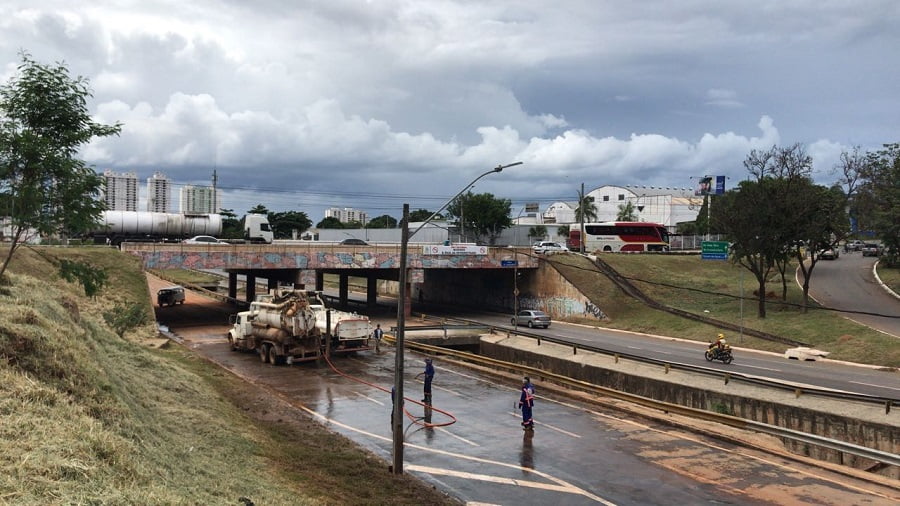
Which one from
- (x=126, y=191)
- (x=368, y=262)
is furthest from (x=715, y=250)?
(x=126, y=191)

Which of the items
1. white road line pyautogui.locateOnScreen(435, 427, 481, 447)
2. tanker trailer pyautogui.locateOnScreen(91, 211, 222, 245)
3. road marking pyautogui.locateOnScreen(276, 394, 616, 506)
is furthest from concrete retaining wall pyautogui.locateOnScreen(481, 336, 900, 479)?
tanker trailer pyautogui.locateOnScreen(91, 211, 222, 245)

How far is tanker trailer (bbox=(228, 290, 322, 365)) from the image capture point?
35.5 metres

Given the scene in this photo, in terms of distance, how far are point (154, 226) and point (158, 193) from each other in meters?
110

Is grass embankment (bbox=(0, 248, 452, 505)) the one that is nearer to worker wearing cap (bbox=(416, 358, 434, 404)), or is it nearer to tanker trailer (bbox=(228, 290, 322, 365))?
worker wearing cap (bbox=(416, 358, 434, 404))

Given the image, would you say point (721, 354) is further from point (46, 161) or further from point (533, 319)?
point (46, 161)

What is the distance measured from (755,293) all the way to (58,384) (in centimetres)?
5381

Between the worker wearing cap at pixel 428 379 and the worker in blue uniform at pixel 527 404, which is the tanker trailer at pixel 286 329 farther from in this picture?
the worker in blue uniform at pixel 527 404

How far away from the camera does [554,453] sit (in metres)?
20.6

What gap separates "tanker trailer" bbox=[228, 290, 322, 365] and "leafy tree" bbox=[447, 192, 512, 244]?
66689 millimetres

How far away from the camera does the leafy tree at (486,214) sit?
103875 millimetres

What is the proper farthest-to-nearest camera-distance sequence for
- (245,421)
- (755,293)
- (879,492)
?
(755,293)
(245,421)
(879,492)

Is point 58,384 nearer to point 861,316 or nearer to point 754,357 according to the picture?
point 754,357

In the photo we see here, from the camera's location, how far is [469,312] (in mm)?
68688

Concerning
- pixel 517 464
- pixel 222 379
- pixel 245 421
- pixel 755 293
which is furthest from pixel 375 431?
pixel 755 293
